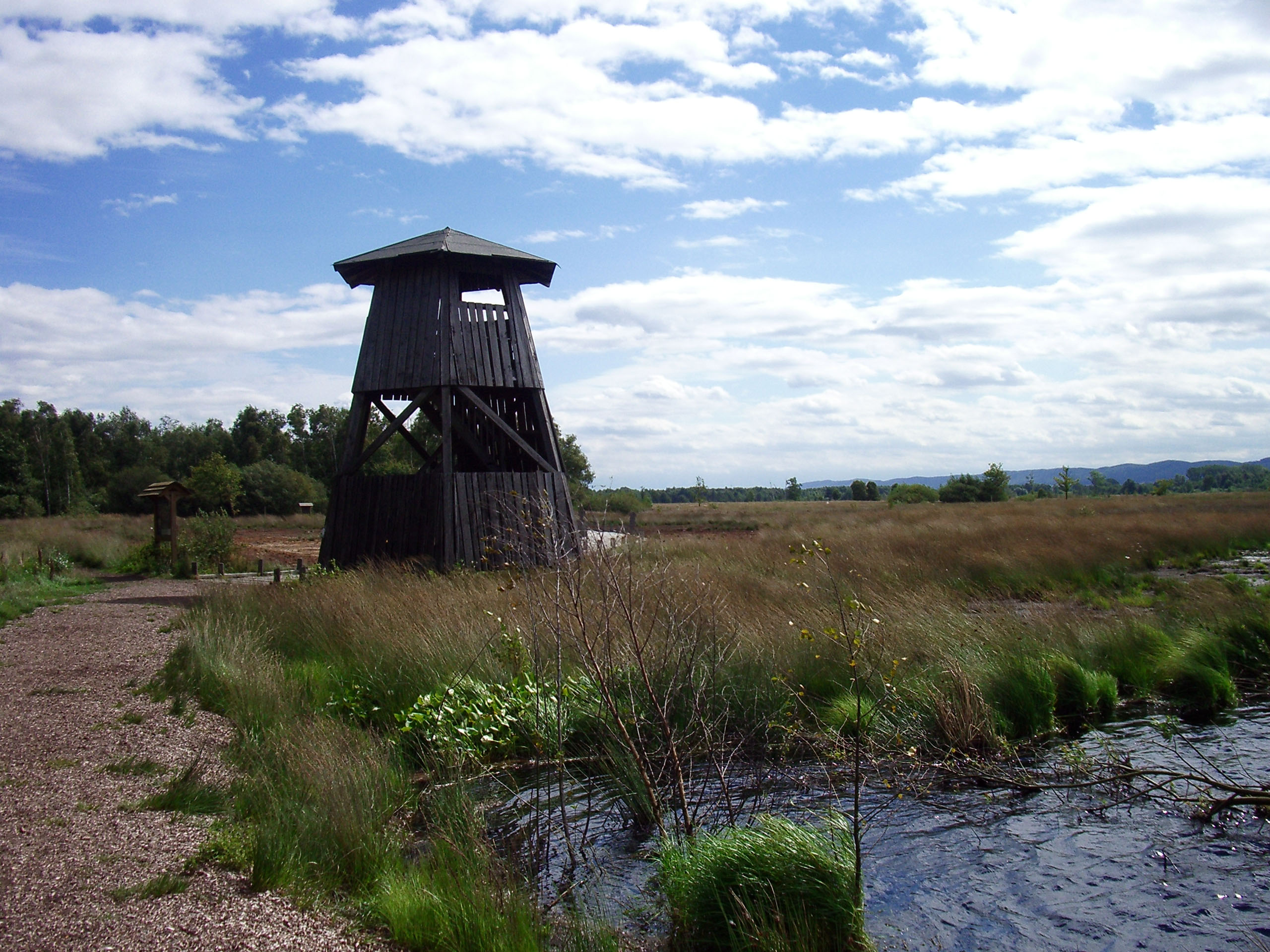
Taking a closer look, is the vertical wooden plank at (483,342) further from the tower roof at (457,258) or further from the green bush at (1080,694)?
the green bush at (1080,694)

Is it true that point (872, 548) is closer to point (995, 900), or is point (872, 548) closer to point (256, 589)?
point (256, 589)

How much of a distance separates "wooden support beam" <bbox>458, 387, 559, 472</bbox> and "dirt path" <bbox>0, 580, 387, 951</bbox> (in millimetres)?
7466

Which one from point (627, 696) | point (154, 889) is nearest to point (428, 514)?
point (627, 696)

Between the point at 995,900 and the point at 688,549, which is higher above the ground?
the point at 688,549

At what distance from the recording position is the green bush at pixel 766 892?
4340 mm

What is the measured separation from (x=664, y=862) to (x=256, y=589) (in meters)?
10.3

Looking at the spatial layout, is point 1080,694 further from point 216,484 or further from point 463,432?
point 216,484

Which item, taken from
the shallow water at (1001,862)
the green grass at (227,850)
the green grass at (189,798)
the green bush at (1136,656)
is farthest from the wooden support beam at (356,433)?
the green bush at (1136,656)

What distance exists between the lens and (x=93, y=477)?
73188 mm

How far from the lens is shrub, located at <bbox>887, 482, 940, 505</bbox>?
5580cm

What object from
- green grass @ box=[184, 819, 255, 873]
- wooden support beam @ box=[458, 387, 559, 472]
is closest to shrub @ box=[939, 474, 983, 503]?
wooden support beam @ box=[458, 387, 559, 472]

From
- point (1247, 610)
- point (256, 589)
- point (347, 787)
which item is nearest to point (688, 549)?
point (256, 589)

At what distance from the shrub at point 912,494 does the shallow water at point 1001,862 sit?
49.0 m

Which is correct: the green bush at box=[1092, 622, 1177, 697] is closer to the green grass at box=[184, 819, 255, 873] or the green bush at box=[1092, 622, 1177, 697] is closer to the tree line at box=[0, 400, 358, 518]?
the green grass at box=[184, 819, 255, 873]
